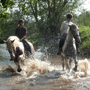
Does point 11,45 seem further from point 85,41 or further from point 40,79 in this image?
point 85,41

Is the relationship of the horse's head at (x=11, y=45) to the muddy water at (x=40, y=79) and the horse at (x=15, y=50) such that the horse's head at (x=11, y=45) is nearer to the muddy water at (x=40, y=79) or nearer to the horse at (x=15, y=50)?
the horse at (x=15, y=50)

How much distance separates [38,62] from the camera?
8820 millimetres

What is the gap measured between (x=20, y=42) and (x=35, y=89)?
3.35 m

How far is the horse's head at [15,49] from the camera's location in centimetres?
736

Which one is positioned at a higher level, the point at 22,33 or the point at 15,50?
the point at 22,33

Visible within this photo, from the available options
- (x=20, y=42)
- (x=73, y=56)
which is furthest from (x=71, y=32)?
(x=20, y=42)

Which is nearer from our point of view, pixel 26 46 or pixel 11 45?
pixel 11 45

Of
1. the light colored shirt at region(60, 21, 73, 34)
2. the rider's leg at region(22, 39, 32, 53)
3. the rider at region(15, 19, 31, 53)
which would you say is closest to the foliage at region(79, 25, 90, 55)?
the light colored shirt at region(60, 21, 73, 34)

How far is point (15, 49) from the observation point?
777cm

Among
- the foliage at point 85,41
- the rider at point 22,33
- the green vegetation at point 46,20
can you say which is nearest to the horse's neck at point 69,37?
the rider at point 22,33

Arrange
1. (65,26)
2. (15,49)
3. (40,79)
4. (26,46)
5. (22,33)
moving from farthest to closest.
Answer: (26,46) < (22,33) < (65,26) < (15,49) < (40,79)

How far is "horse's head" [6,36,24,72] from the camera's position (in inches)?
290

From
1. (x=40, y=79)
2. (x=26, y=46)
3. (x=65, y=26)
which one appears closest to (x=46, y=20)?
(x=26, y=46)

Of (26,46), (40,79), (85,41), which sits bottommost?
(85,41)
